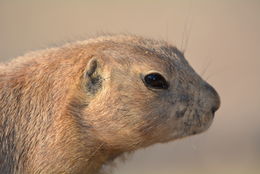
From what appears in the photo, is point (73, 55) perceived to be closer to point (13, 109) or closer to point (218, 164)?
point (13, 109)

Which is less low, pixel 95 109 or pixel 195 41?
pixel 95 109

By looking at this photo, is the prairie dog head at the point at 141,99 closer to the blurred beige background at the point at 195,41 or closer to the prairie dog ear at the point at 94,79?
the prairie dog ear at the point at 94,79

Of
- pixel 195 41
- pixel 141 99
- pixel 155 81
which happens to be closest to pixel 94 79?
pixel 141 99

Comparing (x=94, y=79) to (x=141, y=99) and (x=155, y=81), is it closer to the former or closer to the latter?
(x=141, y=99)

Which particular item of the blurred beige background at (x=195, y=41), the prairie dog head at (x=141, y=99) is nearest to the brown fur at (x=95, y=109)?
the prairie dog head at (x=141, y=99)

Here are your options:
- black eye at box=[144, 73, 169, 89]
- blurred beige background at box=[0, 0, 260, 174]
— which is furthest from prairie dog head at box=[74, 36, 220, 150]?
blurred beige background at box=[0, 0, 260, 174]

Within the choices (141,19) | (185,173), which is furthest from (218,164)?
(141,19)
